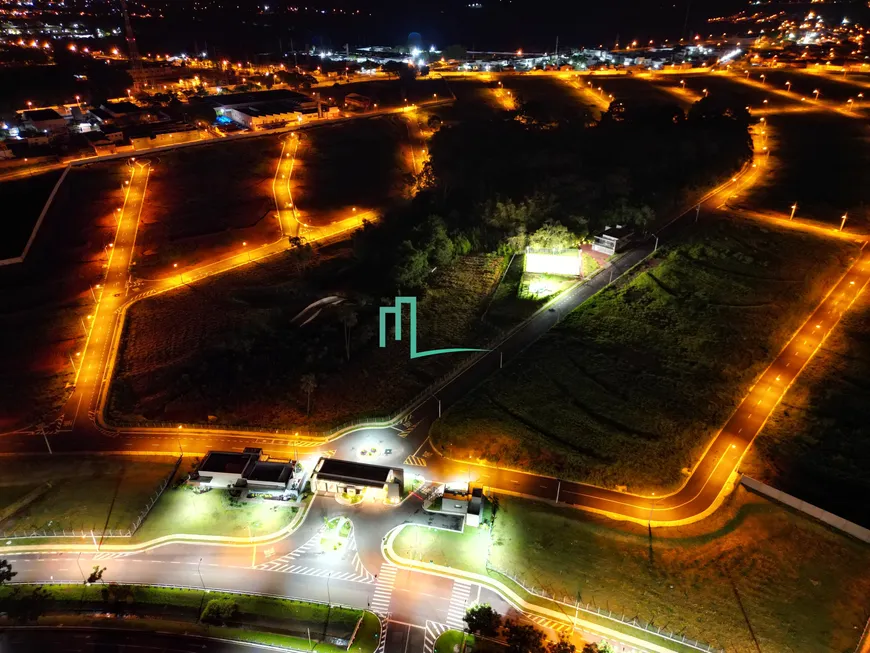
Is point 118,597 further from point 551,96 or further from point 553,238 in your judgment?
point 551,96

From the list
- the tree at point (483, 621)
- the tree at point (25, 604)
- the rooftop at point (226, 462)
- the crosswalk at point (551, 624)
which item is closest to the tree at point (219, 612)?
the rooftop at point (226, 462)

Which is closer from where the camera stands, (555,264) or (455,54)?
(555,264)

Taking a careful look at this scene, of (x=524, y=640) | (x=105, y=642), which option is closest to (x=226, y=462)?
(x=105, y=642)

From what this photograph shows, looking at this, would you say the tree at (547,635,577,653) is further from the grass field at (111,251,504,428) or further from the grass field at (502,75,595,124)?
the grass field at (502,75,595,124)

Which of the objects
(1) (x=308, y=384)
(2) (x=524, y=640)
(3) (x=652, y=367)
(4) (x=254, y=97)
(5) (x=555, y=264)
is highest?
(4) (x=254, y=97)

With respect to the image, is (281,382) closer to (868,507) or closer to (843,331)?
(868,507)

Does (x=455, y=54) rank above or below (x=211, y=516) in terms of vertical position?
above

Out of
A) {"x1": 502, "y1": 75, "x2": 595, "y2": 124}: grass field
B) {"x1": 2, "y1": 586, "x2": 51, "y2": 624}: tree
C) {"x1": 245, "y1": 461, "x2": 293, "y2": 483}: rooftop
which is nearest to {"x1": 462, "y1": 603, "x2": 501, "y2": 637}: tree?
{"x1": 245, "y1": 461, "x2": 293, "y2": 483}: rooftop
